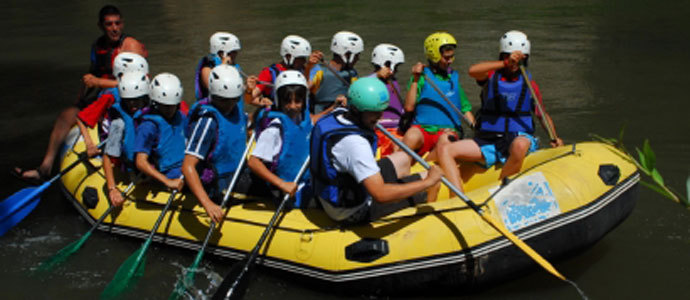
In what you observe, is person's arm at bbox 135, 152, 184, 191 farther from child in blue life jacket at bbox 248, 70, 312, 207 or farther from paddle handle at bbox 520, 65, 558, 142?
paddle handle at bbox 520, 65, 558, 142

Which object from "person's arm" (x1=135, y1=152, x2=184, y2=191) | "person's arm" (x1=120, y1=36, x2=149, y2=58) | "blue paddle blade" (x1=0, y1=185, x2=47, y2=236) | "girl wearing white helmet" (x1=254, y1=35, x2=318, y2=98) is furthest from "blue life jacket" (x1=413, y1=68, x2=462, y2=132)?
"blue paddle blade" (x1=0, y1=185, x2=47, y2=236)

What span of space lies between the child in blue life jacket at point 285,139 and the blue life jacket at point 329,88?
1.48m

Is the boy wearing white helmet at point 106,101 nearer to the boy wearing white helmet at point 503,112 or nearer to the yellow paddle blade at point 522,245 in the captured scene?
the boy wearing white helmet at point 503,112

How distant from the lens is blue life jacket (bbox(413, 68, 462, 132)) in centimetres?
581

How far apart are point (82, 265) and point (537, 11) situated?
43.1 ft

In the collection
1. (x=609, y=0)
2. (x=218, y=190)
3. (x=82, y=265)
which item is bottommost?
(x=82, y=265)

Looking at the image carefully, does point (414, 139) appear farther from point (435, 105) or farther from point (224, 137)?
point (224, 137)

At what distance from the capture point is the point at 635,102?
29.6ft

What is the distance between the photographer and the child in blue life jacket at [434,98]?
5.72 metres

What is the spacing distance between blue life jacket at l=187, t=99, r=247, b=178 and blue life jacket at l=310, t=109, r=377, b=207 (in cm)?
87

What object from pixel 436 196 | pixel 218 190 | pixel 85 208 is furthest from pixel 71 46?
pixel 436 196

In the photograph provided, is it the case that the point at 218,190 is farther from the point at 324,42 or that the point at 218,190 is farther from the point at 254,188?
the point at 324,42

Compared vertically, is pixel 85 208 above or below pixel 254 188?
below

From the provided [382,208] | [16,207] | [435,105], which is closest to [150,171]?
[16,207]
